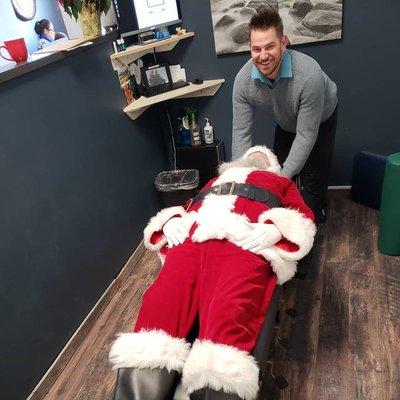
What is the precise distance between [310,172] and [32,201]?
1410mm

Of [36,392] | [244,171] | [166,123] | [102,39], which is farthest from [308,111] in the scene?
[36,392]

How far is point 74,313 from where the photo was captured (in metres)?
1.75

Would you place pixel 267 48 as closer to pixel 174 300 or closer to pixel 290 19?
pixel 290 19

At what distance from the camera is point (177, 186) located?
246 cm

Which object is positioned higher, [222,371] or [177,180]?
[222,371]

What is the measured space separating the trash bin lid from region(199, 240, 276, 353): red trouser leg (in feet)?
4.03

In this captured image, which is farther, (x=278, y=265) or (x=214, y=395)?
(x=278, y=265)

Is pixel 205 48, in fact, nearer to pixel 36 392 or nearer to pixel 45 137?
pixel 45 137

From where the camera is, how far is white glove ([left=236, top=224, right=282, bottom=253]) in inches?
48.0

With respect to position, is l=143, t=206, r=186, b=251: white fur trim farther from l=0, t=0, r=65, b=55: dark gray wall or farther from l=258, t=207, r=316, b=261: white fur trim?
l=0, t=0, r=65, b=55: dark gray wall

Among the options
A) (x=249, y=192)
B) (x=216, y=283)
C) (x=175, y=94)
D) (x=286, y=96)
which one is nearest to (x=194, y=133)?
(x=175, y=94)

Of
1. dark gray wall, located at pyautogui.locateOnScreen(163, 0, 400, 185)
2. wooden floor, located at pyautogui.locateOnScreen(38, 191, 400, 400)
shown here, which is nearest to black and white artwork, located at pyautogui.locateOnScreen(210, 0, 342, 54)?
dark gray wall, located at pyautogui.locateOnScreen(163, 0, 400, 185)

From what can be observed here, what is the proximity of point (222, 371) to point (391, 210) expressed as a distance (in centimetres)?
132

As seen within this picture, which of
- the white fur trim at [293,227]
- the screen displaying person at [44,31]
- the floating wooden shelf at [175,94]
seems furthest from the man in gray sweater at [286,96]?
the screen displaying person at [44,31]
